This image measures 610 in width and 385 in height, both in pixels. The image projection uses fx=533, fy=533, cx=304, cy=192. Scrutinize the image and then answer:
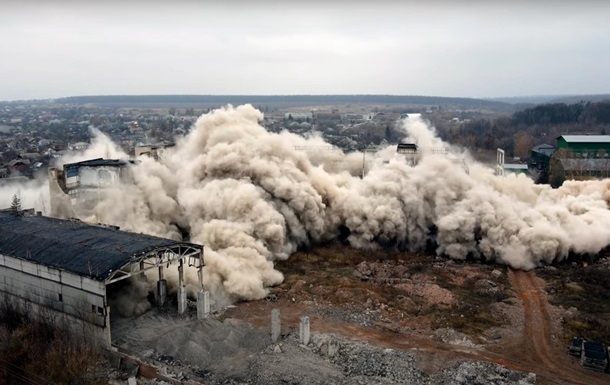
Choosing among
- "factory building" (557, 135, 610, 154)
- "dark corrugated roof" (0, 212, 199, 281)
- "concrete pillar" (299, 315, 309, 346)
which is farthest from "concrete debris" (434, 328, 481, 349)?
"factory building" (557, 135, 610, 154)

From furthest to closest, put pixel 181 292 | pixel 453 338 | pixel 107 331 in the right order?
pixel 181 292, pixel 453 338, pixel 107 331

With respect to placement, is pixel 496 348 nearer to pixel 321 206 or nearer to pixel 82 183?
pixel 321 206

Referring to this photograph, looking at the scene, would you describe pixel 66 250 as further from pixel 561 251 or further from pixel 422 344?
pixel 561 251

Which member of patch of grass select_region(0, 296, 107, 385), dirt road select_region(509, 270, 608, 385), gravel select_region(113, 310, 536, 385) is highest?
patch of grass select_region(0, 296, 107, 385)

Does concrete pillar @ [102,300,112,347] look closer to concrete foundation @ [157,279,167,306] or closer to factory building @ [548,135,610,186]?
concrete foundation @ [157,279,167,306]

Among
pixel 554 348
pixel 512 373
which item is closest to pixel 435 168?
pixel 554 348

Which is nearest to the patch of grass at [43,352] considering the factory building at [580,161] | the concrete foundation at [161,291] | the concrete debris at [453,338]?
the concrete foundation at [161,291]

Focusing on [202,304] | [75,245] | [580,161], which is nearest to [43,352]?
[75,245]
